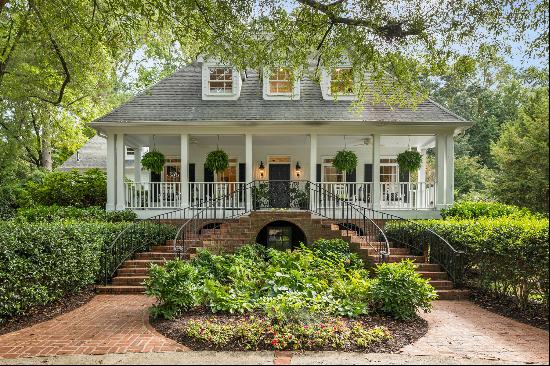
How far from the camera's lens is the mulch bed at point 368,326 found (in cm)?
520

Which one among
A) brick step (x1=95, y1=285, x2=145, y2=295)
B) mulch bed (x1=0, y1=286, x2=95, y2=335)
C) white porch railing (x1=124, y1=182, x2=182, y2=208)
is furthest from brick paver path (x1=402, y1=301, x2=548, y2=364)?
white porch railing (x1=124, y1=182, x2=182, y2=208)

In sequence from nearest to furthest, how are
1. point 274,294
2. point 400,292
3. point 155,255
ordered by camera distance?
point 400,292 → point 274,294 → point 155,255

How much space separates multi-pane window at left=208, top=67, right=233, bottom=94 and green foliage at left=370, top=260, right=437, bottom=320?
10.9 metres

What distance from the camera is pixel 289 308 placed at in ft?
18.8

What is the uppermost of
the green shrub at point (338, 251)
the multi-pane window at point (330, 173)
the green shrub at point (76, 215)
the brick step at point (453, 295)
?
the multi-pane window at point (330, 173)

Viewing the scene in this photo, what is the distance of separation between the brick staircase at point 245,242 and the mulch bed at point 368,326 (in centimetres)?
260

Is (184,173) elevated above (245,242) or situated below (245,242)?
above

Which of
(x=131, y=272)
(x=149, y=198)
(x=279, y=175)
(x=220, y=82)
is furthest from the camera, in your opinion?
(x=279, y=175)

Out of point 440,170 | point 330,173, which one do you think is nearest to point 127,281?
point 330,173

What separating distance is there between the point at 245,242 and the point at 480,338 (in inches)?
267

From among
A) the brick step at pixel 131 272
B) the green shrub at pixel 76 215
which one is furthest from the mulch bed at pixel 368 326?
the green shrub at pixel 76 215

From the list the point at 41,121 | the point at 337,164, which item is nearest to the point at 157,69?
the point at 41,121

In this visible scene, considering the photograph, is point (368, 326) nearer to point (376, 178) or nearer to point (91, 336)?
point (91, 336)

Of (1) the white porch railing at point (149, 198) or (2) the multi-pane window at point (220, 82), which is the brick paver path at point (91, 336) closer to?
(1) the white porch railing at point (149, 198)
